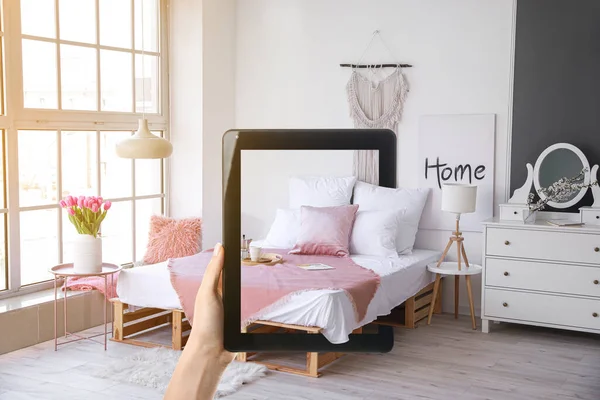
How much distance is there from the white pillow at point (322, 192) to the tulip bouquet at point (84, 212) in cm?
149

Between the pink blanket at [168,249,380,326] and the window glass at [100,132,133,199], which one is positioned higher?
the window glass at [100,132,133,199]

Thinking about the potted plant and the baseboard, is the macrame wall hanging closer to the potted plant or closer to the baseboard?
the potted plant

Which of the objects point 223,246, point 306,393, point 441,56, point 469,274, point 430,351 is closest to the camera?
point 223,246

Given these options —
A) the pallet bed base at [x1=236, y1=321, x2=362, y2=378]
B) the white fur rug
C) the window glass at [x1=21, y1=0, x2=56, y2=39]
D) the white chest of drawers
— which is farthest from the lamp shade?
the window glass at [x1=21, y1=0, x2=56, y2=39]

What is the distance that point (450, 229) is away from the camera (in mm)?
5312

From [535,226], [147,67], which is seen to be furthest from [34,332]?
[535,226]

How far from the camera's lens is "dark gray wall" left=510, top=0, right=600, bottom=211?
479cm

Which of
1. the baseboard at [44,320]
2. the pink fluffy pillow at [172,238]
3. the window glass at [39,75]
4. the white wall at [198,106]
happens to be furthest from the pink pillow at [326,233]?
the window glass at [39,75]

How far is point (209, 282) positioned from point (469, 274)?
14.6ft

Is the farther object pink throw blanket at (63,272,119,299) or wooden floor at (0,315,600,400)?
pink throw blanket at (63,272,119,299)

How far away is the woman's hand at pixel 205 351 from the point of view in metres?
0.61

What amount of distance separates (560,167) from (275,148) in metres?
4.66

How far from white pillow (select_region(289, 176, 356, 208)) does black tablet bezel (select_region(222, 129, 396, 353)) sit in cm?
466

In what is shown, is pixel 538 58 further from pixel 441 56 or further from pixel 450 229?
pixel 450 229
